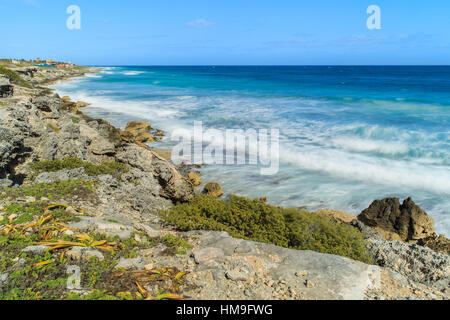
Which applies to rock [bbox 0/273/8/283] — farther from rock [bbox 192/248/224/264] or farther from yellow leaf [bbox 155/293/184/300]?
rock [bbox 192/248/224/264]

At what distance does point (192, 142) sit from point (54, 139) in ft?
30.9

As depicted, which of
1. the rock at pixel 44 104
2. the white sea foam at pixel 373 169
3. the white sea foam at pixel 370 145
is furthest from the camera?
the white sea foam at pixel 370 145

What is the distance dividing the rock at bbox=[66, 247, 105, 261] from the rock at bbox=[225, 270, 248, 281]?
1.89 metres

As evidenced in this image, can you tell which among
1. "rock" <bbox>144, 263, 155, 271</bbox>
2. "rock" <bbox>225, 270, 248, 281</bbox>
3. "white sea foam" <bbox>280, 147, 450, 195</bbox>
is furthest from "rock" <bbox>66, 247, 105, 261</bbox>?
"white sea foam" <bbox>280, 147, 450, 195</bbox>

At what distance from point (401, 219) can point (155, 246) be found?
287 inches

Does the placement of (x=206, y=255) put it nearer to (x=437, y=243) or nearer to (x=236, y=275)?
(x=236, y=275)

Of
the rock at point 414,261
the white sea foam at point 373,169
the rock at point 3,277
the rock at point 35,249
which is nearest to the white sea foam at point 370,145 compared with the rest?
the white sea foam at point 373,169

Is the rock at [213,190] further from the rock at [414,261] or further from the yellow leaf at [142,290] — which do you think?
the yellow leaf at [142,290]

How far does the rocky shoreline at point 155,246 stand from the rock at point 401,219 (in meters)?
0.03

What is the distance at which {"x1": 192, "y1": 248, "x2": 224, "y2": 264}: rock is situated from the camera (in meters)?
4.59

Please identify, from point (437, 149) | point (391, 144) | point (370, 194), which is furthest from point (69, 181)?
point (437, 149)

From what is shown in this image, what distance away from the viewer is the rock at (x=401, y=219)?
26.9 feet

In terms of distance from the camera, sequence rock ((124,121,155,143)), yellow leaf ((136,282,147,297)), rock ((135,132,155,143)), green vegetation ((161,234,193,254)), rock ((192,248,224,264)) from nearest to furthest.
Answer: yellow leaf ((136,282,147,297)) < rock ((192,248,224,264)) < green vegetation ((161,234,193,254)) < rock ((135,132,155,143)) < rock ((124,121,155,143))

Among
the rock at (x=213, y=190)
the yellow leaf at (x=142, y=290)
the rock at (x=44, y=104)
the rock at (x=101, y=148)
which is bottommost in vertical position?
the rock at (x=213, y=190)
